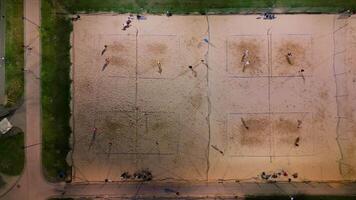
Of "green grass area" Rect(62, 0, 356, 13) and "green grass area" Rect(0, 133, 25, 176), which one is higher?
"green grass area" Rect(62, 0, 356, 13)

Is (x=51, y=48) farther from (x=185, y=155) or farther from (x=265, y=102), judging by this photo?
(x=265, y=102)

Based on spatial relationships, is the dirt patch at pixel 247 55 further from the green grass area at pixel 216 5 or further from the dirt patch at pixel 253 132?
the dirt patch at pixel 253 132

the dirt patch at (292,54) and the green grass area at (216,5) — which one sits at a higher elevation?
the green grass area at (216,5)

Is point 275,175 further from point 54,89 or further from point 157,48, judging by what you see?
point 54,89

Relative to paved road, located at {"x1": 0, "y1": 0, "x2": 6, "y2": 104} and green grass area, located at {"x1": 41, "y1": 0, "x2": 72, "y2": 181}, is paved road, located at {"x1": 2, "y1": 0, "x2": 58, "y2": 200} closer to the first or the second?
green grass area, located at {"x1": 41, "y1": 0, "x2": 72, "y2": 181}

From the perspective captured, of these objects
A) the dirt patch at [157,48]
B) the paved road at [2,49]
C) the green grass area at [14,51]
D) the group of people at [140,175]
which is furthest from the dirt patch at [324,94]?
the paved road at [2,49]

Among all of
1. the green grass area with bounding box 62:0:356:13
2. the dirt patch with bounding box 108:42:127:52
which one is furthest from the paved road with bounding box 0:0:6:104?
the dirt patch with bounding box 108:42:127:52
